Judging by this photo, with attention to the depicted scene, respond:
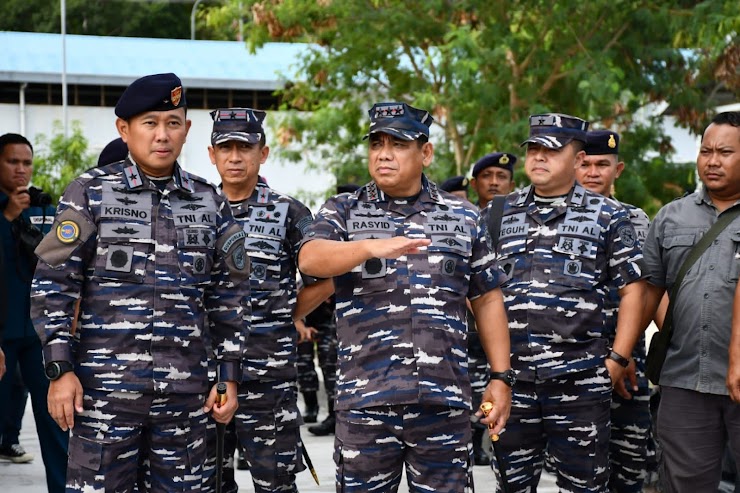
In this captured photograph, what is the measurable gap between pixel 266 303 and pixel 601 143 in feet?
7.95

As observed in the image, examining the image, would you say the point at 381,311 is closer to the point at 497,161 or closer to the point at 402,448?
the point at 402,448

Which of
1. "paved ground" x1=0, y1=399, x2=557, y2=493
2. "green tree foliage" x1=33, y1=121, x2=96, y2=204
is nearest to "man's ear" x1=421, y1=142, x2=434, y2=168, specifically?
"paved ground" x1=0, y1=399, x2=557, y2=493

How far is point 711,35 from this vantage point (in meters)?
12.0

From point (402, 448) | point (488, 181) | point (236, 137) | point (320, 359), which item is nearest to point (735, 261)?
point (402, 448)

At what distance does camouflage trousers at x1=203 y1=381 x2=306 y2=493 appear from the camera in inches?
241

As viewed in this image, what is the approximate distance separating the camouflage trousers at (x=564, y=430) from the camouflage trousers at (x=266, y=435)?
1.23 m

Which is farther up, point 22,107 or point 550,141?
point 22,107

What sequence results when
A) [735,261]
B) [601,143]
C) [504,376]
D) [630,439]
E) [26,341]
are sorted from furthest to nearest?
[26,341] < [601,143] < [630,439] < [735,261] < [504,376]

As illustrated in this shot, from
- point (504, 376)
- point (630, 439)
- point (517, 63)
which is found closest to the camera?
point (504, 376)

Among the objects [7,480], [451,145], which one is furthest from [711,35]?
[7,480]

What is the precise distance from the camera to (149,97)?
457cm

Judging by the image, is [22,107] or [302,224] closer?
[302,224]

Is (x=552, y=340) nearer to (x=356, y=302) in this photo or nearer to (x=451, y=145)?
(x=356, y=302)

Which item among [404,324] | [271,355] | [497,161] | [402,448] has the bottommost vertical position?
[402,448]
